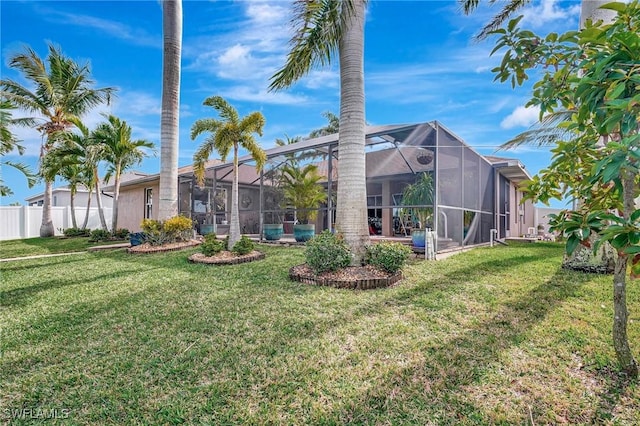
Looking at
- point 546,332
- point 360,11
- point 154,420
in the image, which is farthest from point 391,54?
point 154,420

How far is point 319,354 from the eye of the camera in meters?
3.01

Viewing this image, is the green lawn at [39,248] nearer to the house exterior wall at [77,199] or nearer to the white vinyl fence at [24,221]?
the white vinyl fence at [24,221]

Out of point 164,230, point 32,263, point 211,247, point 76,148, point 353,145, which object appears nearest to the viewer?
point 353,145

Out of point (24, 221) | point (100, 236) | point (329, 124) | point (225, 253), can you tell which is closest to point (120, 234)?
point (100, 236)

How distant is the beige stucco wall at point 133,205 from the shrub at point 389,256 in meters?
16.5

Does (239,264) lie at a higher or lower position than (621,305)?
lower

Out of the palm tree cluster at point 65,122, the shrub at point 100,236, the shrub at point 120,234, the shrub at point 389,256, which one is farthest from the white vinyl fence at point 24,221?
the shrub at point 389,256

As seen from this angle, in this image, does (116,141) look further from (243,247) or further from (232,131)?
(243,247)

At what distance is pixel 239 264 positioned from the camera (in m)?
7.65

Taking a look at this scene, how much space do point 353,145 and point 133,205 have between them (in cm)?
1953

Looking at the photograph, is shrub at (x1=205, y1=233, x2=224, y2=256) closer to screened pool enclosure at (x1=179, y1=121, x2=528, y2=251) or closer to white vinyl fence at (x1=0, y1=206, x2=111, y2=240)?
screened pool enclosure at (x1=179, y1=121, x2=528, y2=251)

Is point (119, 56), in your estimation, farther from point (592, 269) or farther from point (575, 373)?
point (592, 269)

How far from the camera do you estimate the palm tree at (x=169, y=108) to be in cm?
1057

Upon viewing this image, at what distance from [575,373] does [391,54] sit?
9.11 meters
